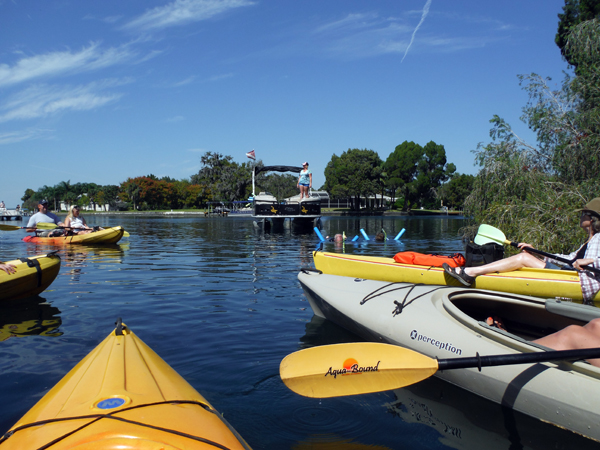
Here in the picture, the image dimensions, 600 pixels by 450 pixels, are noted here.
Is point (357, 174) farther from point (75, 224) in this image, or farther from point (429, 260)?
point (429, 260)

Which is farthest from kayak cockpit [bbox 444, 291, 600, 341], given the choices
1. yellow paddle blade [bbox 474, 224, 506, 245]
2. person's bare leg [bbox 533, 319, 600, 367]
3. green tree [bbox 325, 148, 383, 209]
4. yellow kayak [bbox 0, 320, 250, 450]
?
green tree [bbox 325, 148, 383, 209]

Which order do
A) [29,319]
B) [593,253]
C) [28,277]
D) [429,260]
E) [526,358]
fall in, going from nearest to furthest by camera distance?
[526,358], [593,253], [29,319], [429,260], [28,277]

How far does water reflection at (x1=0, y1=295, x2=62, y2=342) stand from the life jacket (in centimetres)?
468

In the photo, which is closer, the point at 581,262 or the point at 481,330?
the point at 481,330

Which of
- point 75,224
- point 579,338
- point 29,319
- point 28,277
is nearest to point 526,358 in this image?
point 579,338

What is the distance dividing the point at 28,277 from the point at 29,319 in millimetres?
923

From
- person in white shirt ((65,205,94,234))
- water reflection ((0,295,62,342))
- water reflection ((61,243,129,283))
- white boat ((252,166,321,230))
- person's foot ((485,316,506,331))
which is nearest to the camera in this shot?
person's foot ((485,316,506,331))

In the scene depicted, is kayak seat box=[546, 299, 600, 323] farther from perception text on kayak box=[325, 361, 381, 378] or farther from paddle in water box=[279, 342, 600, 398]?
perception text on kayak box=[325, 361, 381, 378]

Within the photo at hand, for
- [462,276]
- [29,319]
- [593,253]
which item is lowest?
[29,319]

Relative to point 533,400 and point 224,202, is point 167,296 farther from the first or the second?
point 224,202

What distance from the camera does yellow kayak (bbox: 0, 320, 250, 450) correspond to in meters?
1.94

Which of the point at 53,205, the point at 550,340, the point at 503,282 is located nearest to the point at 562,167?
the point at 503,282

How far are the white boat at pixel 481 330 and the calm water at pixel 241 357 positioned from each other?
0.19 meters

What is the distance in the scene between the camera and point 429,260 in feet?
20.2
